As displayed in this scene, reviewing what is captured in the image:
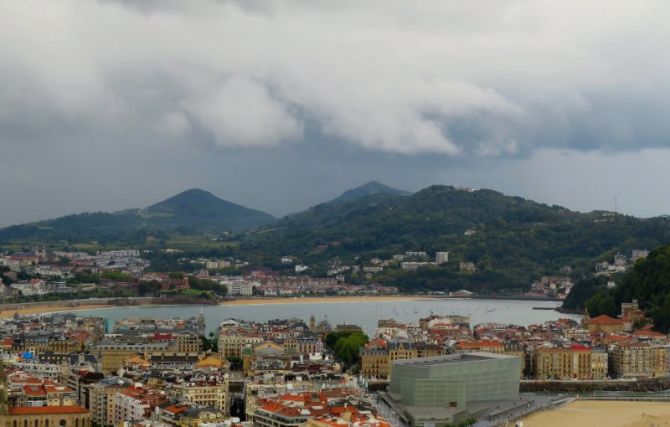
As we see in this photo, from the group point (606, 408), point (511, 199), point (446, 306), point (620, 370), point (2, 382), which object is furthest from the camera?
point (511, 199)

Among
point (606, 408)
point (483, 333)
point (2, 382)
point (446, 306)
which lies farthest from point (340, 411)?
point (446, 306)

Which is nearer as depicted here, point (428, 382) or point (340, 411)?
point (340, 411)

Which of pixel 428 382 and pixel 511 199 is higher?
pixel 511 199

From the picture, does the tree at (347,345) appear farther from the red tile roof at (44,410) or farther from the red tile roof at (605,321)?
the red tile roof at (44,410)

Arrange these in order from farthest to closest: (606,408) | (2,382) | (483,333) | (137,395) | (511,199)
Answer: (511,199) < (483,333) < (606,408) < (137,395) < (2,382)

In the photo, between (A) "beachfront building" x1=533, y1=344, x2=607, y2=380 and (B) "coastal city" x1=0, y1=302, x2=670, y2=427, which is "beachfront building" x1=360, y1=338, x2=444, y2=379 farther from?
(A) "beachfront building" x1=533, y1=344, x2=607, y2=380

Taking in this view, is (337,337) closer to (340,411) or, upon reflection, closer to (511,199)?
(340,411)

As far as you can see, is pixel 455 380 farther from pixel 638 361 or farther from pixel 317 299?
pixel 317 299

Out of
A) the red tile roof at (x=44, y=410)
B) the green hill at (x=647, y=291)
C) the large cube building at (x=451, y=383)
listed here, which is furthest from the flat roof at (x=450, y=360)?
the green hill at (x=647, y=291)
